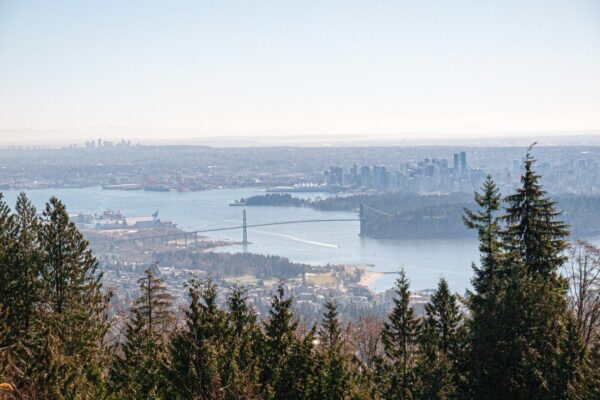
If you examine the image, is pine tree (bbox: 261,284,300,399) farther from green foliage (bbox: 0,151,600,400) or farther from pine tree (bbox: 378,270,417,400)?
pine tree (bbox: 378,270,417,400)

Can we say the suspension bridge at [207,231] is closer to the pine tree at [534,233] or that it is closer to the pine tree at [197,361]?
the pine tree at [534,233]

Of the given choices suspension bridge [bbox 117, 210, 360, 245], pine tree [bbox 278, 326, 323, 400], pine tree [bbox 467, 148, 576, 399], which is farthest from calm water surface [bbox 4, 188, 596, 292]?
pine tree [bbox 278, 326, 323, 400]

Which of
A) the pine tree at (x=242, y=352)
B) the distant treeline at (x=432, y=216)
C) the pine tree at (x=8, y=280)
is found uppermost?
the pine tree at (x=8, y=280)

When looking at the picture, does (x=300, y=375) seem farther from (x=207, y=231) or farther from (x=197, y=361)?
(x=207, y=231)

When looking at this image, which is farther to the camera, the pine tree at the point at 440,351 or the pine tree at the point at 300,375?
the pine tree at the point at 300,375

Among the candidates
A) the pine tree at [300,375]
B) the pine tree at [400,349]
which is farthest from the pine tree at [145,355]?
the pine tree at [400,349]

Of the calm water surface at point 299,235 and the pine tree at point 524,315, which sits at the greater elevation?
the pine tree at point 524,315

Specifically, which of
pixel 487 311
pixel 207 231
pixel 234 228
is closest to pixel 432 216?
pixel 234 228
